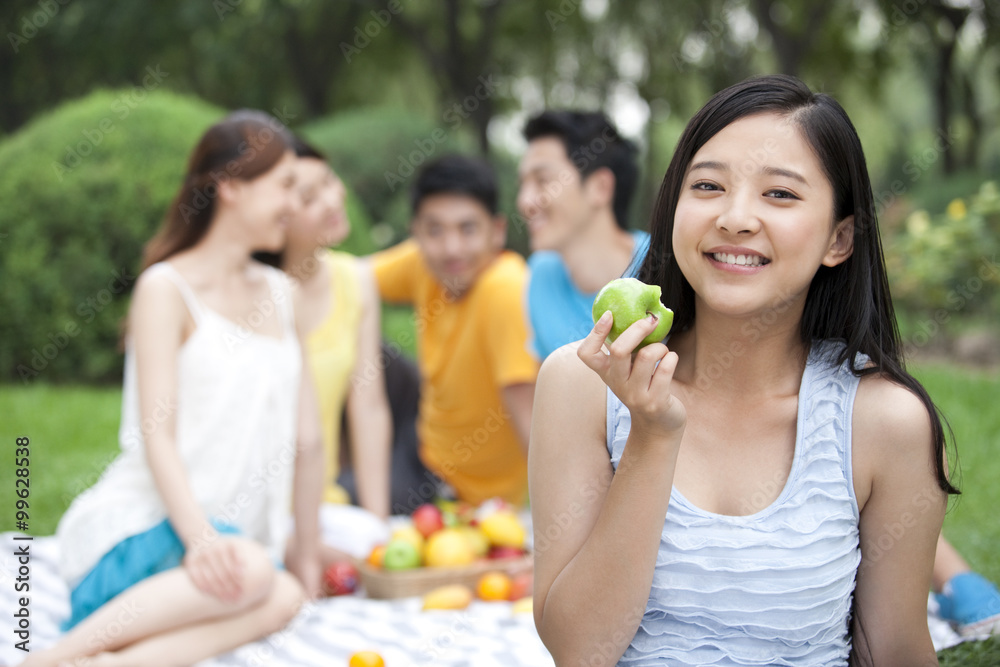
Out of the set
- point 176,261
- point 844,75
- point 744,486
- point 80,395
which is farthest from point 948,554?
point 844,75

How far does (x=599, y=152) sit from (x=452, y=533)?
2013 millimetres

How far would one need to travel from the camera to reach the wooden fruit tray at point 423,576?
12.5ft

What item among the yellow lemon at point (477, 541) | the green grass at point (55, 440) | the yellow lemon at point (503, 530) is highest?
the yellow lemon at point (503, 530)

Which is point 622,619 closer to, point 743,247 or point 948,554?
point 743,247

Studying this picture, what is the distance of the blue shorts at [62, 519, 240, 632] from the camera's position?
315cm

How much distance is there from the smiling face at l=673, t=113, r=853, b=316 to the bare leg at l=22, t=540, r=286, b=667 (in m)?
2.09

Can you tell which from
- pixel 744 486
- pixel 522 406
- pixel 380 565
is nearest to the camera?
pixel 744 486

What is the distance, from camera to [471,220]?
15.3 ft

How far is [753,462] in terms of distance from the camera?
2.08m

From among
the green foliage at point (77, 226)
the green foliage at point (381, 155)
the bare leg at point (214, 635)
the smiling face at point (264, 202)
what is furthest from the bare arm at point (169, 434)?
the green foliage at point (381, 155)

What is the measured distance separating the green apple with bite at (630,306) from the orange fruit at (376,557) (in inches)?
96.6

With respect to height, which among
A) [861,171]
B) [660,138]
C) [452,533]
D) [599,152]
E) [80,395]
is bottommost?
[80,395]

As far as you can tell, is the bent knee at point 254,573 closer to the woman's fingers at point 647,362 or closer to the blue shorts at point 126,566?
the blue shorts at point 126,566

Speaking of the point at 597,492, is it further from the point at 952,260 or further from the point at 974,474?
the point at 952,260
